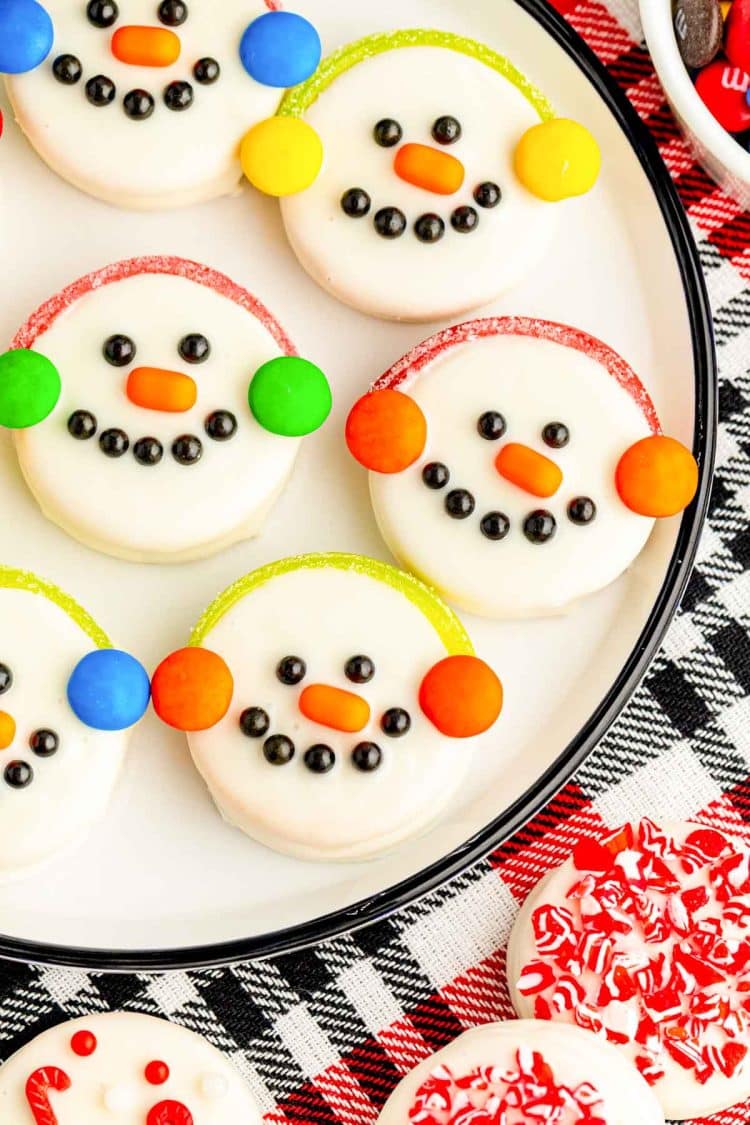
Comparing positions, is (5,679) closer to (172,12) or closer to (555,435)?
(555,435)

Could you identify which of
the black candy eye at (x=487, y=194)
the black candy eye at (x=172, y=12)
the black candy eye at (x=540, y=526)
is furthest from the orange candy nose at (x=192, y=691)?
the black candy eye at (x=172, y=12)

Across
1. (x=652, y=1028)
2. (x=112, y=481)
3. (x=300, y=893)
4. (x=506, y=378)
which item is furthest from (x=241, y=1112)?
(x=506, y=378)

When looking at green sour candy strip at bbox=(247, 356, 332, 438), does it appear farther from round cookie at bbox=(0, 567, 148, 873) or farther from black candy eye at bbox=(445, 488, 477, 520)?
round cookie at bbox=(0, 567, 148, 873)

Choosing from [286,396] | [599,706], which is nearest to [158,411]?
[286,396]

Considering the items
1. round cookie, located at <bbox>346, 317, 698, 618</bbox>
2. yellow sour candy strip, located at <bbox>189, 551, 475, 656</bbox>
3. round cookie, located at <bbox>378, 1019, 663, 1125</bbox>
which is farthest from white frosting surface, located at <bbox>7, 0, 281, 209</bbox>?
round cookie, located at <bbox>378, 1019, 663, 1125</bbox>

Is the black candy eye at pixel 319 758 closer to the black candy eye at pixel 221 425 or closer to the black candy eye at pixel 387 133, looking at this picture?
the black candy eye at pixel 221 425
